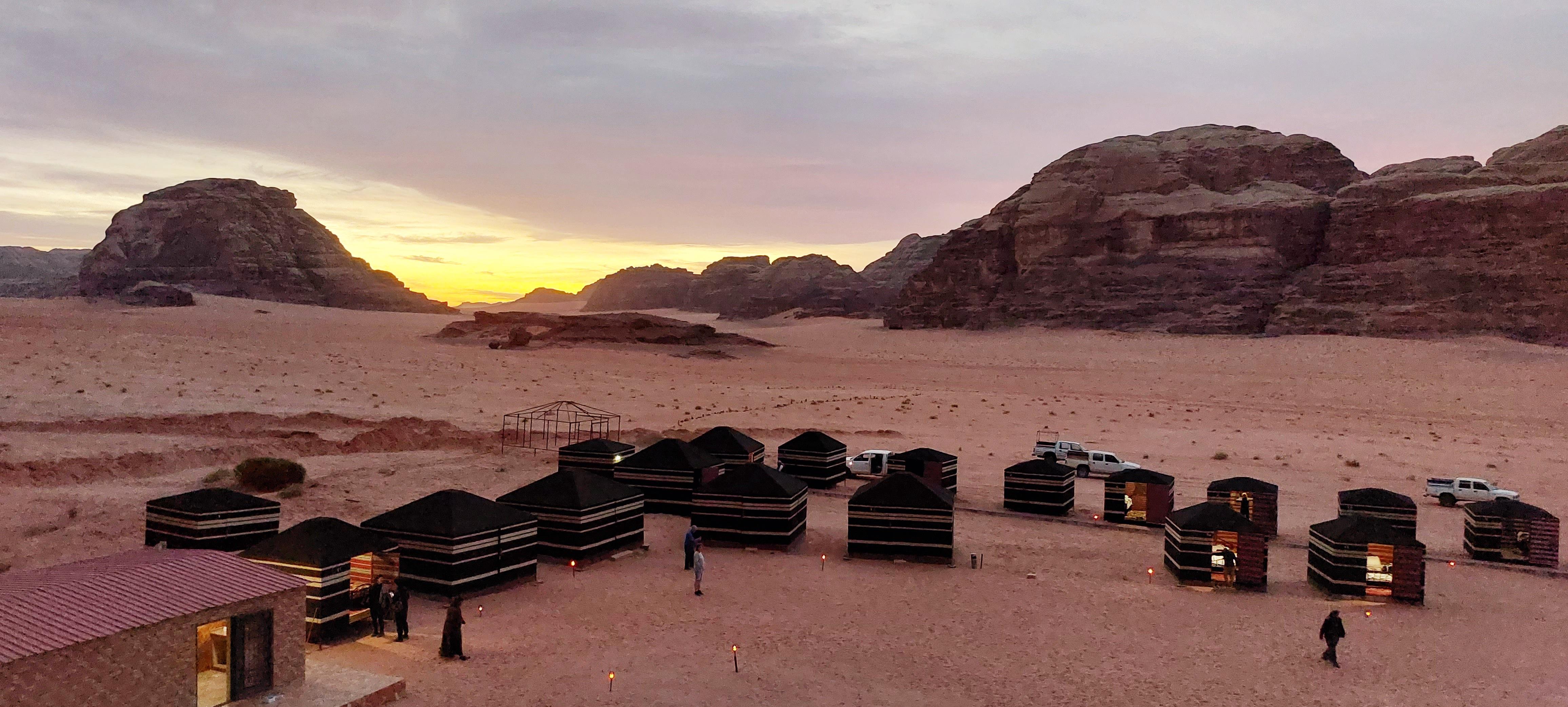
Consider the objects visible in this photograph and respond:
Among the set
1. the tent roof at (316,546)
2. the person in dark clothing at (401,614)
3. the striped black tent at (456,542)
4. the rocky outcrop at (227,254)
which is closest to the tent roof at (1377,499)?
the striped black tent at (456,542)

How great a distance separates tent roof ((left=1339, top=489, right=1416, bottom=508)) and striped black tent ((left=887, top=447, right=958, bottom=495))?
36.0 feet

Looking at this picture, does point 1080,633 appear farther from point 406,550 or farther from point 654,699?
point 406,550

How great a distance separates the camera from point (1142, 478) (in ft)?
83.5

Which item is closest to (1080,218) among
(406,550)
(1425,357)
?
(1425,357)

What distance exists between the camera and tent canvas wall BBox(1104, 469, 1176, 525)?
2525 centimetres

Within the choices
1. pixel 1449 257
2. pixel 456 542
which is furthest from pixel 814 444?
pixel 1449 257

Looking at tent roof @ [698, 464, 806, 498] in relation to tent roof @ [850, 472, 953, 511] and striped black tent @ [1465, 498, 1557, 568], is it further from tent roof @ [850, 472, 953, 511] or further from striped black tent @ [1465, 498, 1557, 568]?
striped black tent @ [1465, 498, 1557, 568]

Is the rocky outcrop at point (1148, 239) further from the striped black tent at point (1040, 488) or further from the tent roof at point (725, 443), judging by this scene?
the tent roof at point (725, 443)

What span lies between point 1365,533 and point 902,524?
32.2 ft

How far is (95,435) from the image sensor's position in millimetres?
29266

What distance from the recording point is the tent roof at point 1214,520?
746 inches

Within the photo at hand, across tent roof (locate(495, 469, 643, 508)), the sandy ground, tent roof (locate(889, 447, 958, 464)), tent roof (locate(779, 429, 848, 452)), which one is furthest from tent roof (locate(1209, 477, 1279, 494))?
tent roof (locate(495, 469, 643, 508))

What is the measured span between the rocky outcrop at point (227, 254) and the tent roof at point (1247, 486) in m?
128

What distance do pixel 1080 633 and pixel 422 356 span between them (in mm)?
56004
